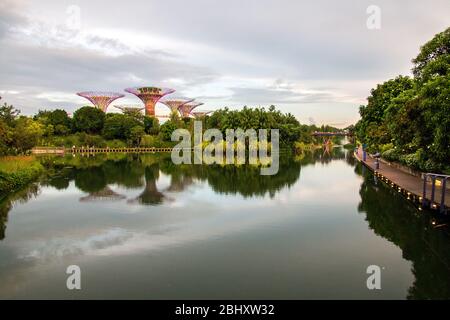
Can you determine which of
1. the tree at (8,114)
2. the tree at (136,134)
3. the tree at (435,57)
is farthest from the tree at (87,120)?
the tree at (435,57)

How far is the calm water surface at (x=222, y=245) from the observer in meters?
8.05

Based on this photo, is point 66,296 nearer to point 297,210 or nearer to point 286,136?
point 297,210

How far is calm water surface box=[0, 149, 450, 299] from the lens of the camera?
8047 millimetres

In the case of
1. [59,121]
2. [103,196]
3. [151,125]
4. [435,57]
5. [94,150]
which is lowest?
[103,196]

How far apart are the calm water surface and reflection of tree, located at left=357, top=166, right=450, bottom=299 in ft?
0.11

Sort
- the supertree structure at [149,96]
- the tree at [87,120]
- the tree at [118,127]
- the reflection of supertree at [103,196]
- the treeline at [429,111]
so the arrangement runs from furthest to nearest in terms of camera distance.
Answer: the supertree structure at [149,96] → the tree at [87,120] → the tree at [118,127] → the reflection of supertree at [103,196] → the treeline at [429,111]

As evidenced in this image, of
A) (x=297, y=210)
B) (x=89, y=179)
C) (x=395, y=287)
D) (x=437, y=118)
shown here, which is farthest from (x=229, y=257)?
(x=89, y=179)

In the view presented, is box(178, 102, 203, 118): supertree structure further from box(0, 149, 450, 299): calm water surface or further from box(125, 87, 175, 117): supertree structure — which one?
box(0, 149, 450, 299): calm water surface

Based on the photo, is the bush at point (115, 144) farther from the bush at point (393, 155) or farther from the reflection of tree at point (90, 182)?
the bush at point (393, 155)

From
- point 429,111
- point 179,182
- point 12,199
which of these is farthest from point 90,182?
point 429,111

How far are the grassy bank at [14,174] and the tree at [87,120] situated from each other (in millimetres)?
46863

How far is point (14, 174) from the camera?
22016 mm

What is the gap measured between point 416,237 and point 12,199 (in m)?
16.4

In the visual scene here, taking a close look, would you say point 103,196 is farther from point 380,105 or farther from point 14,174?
point 380,105
